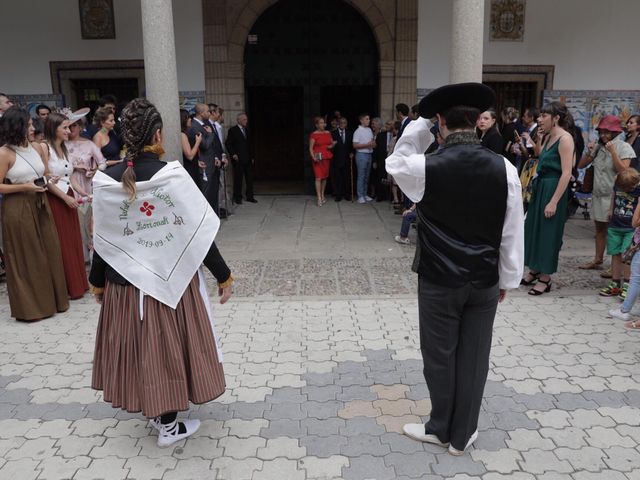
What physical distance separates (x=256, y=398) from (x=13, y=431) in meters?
1.36

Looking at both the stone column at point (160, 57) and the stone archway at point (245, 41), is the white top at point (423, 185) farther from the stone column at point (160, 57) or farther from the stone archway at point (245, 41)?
the stone archway at point (245, 41)

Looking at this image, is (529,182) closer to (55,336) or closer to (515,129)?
(515,129)

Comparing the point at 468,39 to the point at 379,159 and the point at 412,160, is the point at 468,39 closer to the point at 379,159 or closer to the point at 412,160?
the point at 379,159

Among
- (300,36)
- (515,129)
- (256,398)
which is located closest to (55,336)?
(256,398)

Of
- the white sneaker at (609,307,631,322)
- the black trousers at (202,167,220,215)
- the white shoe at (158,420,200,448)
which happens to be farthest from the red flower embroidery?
the black trousers at (202,167,220,215)

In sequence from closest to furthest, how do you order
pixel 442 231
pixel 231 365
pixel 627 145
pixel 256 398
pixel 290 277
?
1. pixel 442 231
2. pixel 256 398
3. pixel 231 365
4. pixel 627 145
5. pixel 290 277

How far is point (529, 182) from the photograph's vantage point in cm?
559

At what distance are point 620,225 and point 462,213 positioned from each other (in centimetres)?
333

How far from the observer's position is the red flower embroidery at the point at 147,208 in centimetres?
277

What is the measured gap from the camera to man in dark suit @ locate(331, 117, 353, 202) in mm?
Answer: 10281

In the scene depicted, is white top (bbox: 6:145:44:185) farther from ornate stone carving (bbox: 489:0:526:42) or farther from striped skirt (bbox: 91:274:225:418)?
ornate stone carving (bbox: 489:0:526:42)

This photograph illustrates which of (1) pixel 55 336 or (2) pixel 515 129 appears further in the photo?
(2) pixel 515 129

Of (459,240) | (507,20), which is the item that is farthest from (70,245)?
(507,20)

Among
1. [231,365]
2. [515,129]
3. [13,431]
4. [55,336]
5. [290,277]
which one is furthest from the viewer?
[515,129]
